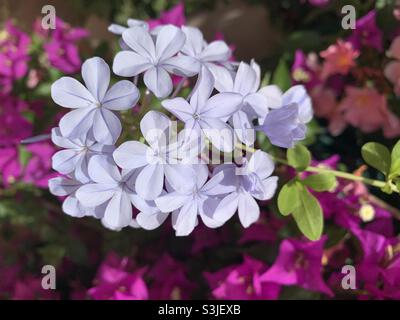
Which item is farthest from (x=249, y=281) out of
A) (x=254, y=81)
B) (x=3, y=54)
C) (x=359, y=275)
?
(x=3, y=54)

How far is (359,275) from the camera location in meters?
0.62

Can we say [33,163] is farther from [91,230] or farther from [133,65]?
[133,65]

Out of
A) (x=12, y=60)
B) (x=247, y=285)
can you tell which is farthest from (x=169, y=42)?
(x=12, y=60)

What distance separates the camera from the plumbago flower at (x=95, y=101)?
1.41 feet

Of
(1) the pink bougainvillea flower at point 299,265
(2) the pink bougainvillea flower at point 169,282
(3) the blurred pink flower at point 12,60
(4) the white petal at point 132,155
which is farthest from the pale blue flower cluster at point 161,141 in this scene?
(3) the blurred pink flower at point 12,60

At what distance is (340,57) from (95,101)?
0.42 m

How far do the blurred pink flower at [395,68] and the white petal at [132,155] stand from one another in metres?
0.40

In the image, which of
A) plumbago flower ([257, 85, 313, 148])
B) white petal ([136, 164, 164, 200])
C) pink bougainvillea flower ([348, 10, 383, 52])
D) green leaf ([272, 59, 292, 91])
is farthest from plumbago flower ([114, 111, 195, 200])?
pink bougainvillea flower ([348, 10, 383, 52])

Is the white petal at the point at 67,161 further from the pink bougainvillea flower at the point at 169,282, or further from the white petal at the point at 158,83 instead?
the pink bougainvillea flower at the point at 169,282

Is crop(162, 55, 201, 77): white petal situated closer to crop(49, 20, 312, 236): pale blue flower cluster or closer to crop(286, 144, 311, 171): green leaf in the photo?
crop(49, 20, 312, 236): pale blue flower cluster

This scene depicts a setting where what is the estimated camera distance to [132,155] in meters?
0.42

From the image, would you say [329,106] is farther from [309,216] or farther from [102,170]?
[102,170]

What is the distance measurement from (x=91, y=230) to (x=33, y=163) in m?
0.21

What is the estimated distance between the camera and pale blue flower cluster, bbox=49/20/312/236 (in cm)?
42
